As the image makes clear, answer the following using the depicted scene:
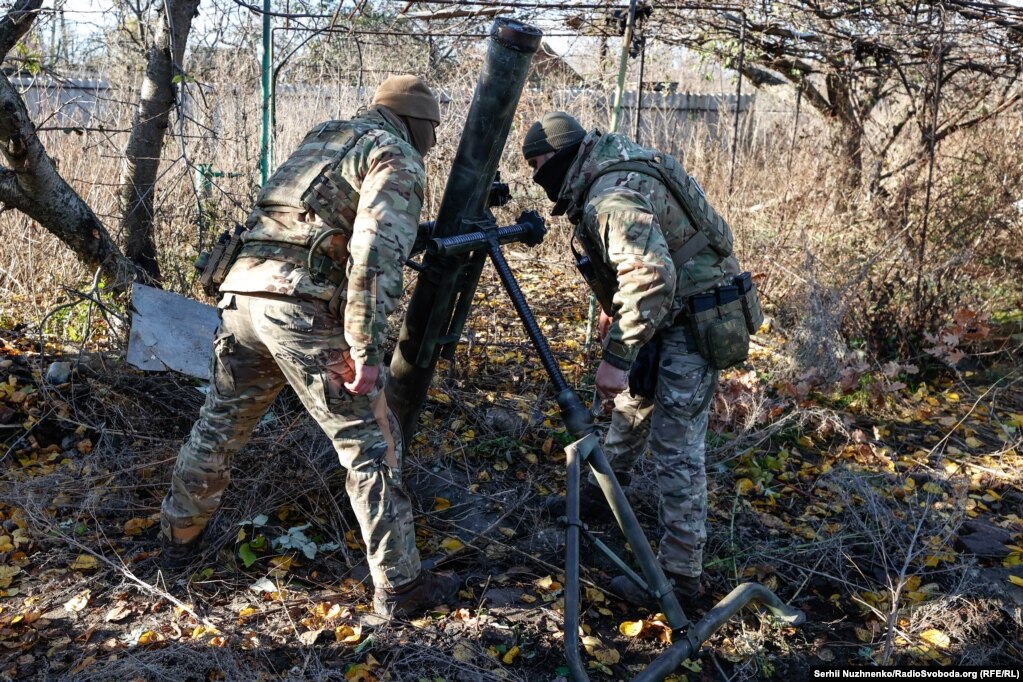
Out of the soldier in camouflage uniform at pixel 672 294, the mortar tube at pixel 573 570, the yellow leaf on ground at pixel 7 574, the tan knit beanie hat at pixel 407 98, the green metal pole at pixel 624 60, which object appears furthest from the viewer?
the green metal pole at pixel 624 60

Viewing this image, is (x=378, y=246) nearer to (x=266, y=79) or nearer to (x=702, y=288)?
(x=702, y=288)

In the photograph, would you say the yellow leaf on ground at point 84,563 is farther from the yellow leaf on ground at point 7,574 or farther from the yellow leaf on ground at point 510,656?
the yellow leaf on ground at point 510,656

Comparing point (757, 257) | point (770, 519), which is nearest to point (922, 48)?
point (757, 257)

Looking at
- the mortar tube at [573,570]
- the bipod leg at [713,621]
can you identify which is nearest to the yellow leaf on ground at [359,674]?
the mortar tube at [573,570]

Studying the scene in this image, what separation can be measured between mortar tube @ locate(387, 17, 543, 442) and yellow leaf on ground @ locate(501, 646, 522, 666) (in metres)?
1.05

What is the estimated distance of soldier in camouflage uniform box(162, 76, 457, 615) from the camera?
266cm

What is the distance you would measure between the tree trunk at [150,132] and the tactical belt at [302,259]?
92.7 inches

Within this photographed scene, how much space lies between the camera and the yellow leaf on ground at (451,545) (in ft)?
11.3

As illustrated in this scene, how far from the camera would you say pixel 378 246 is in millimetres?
2613

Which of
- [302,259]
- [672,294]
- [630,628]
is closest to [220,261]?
[302,259]

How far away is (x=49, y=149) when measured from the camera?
606cm

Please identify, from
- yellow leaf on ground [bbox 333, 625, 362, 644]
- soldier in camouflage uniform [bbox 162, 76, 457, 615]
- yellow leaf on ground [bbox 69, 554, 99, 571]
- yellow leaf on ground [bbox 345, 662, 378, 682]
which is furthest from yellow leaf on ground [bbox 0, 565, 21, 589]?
yellow leaf on ground [bbox 345, 662, 378, 682]

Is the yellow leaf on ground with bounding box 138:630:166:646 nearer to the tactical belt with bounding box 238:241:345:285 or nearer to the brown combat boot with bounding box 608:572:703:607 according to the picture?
the tactical belt with bounding box 238:241:345:285

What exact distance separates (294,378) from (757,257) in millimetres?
4928
